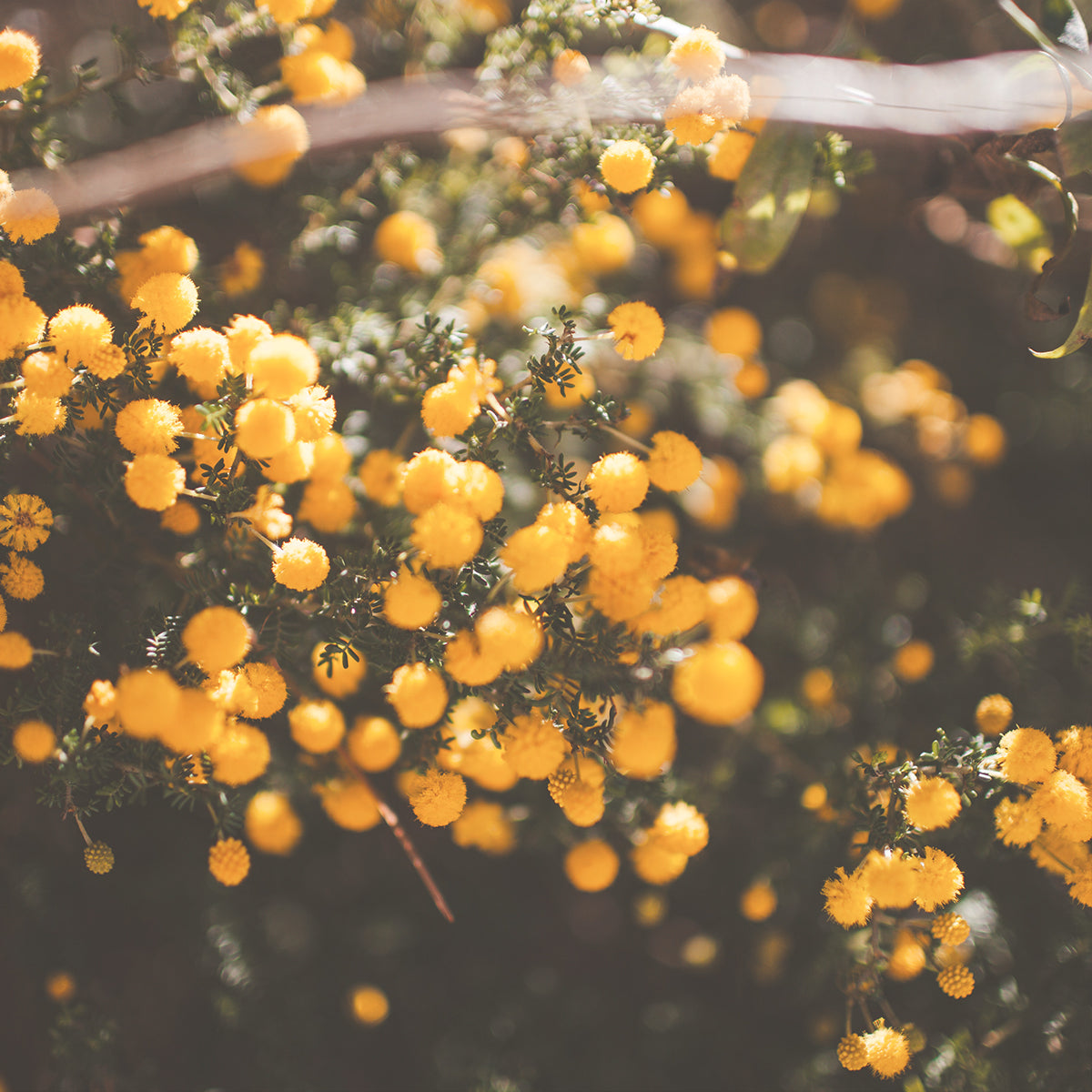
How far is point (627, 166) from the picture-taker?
1388 mm

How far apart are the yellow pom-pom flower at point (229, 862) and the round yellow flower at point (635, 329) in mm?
1305

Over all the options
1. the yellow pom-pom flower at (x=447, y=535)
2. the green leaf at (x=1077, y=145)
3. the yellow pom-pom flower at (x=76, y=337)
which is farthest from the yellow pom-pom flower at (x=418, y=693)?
the green leaf at (x=1077, y=145)

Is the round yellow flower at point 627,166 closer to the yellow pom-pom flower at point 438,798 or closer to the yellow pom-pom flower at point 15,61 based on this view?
the yellow pom-pom flower at point 15,61

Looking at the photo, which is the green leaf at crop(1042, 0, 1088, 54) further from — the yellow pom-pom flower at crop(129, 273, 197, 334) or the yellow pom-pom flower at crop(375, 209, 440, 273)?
→ the yellow pom-pom flower at crop(129, 273, 197, 334)

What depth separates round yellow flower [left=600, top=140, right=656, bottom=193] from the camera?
54.5 inches

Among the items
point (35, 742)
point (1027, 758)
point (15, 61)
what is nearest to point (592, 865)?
point (1027, 758)

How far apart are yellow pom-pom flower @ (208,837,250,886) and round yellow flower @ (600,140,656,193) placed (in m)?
1.59

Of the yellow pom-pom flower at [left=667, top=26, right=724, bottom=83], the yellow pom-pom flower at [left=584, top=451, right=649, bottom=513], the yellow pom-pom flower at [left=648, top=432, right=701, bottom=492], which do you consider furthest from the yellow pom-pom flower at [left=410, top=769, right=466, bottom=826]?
the yellow pom-pom flower at [left=667, top=26, right=724, bottom=83]

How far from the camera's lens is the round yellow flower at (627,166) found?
1.38 metres

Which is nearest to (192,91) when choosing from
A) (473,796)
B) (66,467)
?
(66,467)

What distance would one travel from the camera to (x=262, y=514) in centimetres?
131

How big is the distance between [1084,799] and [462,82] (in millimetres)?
2314

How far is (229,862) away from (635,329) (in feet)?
4.54

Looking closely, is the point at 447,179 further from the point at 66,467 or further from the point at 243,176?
the point at 66,467
